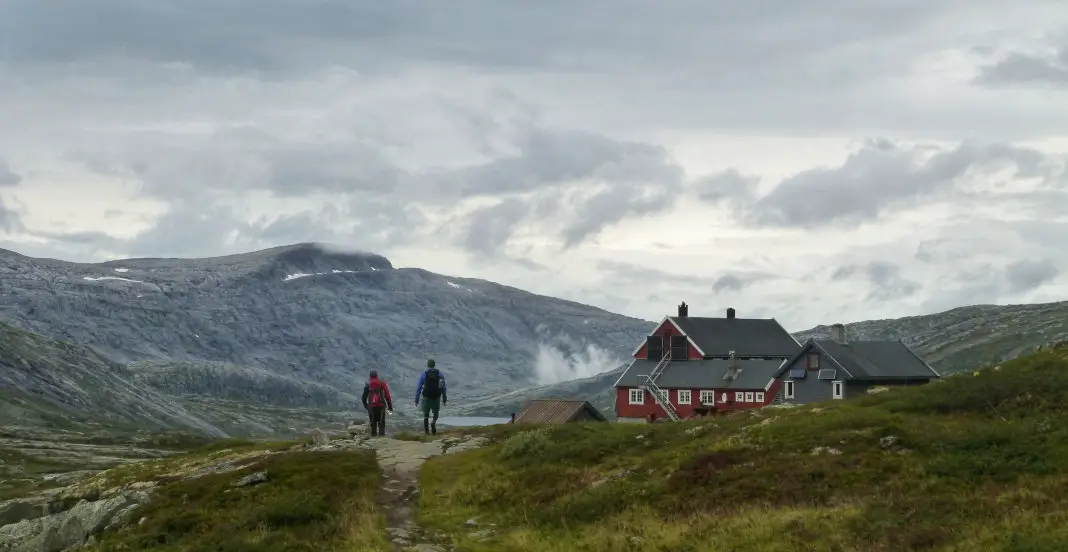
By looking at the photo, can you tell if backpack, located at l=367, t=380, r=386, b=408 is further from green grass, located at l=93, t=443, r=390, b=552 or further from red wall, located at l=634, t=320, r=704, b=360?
red wall, located at l=634, t=320, r=704, b=360

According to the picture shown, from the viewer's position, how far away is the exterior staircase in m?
125

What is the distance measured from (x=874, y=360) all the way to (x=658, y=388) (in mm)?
24407

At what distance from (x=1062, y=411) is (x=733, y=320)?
98.0 meters

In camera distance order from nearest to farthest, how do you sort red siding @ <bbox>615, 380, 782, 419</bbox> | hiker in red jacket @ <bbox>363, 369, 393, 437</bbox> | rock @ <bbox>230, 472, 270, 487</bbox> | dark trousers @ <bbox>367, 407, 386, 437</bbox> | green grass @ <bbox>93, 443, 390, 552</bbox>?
green grass @ <bbox>93, 443, 390, 552</bbox>, rock @ <bbox>230, 472, 270, 487</bbox>, hiker in red jacket @ <bbox>363, 369, 393, 437</bbox>, dark trousers @ <bbox>367, 407, 386, 437</bbox>, red siding @ <bbox>615, 380, 782, 419</bbox>

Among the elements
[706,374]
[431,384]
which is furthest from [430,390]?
[706,374]

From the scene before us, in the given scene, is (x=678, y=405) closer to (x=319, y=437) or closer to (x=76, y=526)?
(x=319, y=437)

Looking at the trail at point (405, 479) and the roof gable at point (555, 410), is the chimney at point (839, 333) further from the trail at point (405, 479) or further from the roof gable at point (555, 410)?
the trail at point (405, 479)

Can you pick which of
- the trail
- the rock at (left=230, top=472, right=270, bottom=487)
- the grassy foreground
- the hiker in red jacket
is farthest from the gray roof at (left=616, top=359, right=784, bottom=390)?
the rock at (left=230, top=472, right=270, bottom=487)

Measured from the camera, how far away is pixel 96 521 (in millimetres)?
40438

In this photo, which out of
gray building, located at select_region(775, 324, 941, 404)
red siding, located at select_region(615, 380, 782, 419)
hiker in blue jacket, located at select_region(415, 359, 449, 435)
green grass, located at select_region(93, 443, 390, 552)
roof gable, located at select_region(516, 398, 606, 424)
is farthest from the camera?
red siding, located at select_region(615, 380, 782, 419)

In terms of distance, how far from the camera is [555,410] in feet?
322

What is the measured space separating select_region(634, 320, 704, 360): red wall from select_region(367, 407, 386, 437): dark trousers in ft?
259

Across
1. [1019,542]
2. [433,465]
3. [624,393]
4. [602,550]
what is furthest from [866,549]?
[624,393]

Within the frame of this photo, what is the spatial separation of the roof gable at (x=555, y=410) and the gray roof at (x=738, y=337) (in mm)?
32232
